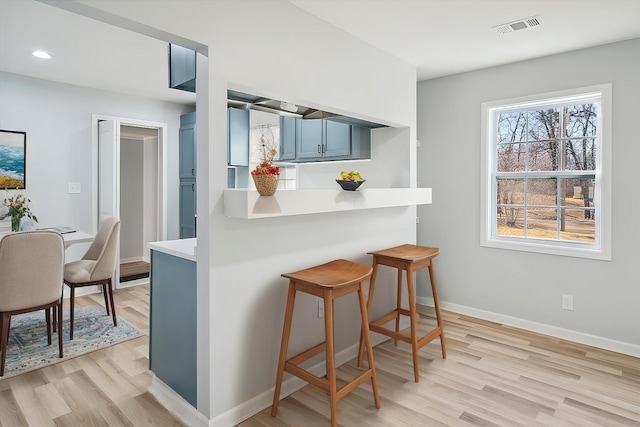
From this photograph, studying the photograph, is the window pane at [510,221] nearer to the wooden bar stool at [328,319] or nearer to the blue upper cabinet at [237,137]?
the wooden bar stool at [328,319]

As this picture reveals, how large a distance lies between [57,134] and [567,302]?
18.0 ft

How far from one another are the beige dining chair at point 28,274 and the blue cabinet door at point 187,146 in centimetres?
253

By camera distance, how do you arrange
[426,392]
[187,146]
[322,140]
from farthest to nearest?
[187,146] → [322,140] → [426,392]

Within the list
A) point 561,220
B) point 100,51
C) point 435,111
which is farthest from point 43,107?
point 561,220

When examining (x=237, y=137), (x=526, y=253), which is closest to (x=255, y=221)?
(x=237, y=137)

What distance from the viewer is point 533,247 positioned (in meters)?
3.47

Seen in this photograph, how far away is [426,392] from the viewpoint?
2.44 m

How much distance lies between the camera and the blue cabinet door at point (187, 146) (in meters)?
5.18

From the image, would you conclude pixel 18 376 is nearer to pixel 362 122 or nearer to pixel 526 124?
pixel 362 122

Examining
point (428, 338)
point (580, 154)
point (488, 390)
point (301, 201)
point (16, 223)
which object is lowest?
point (488, 390)

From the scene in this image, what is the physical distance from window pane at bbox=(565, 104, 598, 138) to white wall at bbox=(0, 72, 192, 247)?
16.1 ft

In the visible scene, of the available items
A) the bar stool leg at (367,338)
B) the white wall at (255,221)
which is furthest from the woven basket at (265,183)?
the bar stool leg at (367,338)

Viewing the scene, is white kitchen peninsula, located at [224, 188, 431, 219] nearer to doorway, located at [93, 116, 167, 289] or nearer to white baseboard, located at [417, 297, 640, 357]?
white baseboard, located at [417, 297, 640, 357]

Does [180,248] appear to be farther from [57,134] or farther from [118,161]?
[57,134]
